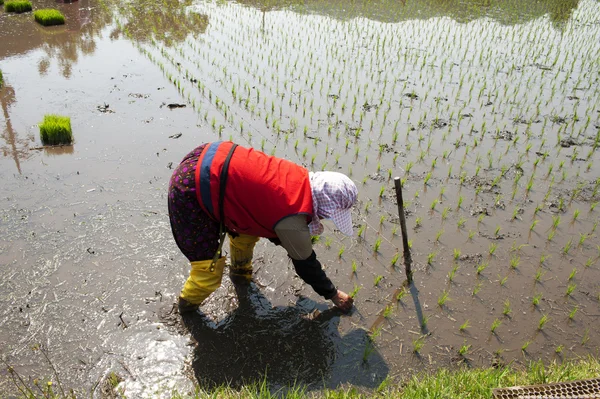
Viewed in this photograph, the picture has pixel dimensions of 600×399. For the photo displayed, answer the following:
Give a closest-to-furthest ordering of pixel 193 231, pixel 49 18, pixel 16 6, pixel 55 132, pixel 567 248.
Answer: pixel 193 231, pixel 567 248, pixel 55 132, pixel 49 18, pixel 16 6

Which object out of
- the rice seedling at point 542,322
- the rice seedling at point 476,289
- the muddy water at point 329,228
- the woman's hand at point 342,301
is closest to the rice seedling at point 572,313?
the muddy water at point 329,228

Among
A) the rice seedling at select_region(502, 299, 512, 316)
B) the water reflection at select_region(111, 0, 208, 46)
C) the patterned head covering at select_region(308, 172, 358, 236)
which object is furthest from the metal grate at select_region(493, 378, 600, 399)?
the water reflection at select_region(111, 0, 208, 46)

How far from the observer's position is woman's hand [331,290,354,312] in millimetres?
2764

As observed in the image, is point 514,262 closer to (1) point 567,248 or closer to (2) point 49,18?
(1) point 567,248

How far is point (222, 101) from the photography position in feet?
19.1

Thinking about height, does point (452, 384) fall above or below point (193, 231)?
below

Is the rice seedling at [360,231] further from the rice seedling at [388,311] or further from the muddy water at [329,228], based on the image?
the rice seedling at [388,311]

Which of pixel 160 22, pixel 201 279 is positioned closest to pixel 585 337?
pixel 201 279

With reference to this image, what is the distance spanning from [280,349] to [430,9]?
36.9ft

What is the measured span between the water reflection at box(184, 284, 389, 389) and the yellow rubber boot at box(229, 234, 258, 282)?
168 mm

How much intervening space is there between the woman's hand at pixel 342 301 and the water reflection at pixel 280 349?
0.27ft

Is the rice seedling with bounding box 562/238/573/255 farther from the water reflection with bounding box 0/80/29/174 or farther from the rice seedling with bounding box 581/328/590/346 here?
the water reflection with bounding box 0/80/29/174

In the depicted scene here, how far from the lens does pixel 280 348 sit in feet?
8.64

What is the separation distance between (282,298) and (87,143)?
3069mm
